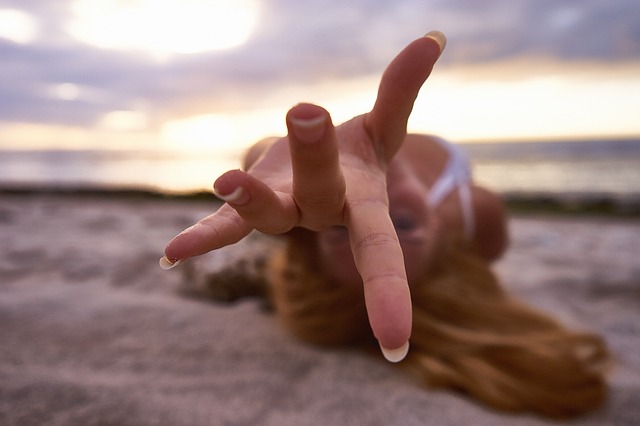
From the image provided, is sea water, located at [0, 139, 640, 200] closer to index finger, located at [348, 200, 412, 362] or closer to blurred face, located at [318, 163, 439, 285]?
blurred face, located at [318, 163, 439, 285]

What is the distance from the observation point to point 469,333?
1425mm

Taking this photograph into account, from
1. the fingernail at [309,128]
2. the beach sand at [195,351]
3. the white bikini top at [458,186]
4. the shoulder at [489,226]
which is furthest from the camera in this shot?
the shoulder at [489,226]

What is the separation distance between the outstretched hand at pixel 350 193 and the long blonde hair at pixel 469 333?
2.51 feet

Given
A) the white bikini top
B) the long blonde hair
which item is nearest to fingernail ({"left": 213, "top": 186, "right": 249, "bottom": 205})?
the long blonde hair

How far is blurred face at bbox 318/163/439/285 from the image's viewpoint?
144cm

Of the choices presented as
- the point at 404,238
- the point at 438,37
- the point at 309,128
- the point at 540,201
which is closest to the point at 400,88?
the point at 438,37

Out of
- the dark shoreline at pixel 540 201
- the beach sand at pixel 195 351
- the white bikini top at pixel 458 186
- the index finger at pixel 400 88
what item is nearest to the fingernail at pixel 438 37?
the index finger at pixel 400 88

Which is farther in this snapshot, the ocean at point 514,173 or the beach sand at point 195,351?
the ocean at point 514,173

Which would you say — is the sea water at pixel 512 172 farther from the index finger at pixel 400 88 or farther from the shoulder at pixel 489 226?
the index finger at pixel 400 88

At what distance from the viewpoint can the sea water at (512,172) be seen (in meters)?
7.05

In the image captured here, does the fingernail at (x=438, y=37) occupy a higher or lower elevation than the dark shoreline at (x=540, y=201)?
higher

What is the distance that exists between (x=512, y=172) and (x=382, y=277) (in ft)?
31.2

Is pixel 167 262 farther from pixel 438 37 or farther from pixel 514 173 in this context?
pixel 514 173

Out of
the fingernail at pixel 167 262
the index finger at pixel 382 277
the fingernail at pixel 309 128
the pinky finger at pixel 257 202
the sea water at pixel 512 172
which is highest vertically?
the fingernail at pixel 309 128
